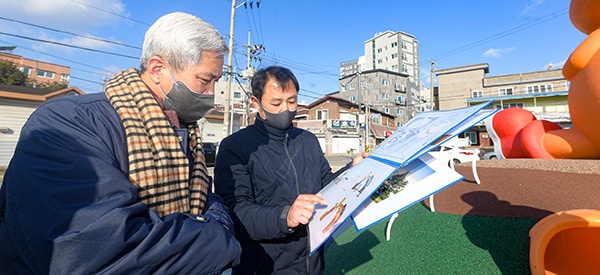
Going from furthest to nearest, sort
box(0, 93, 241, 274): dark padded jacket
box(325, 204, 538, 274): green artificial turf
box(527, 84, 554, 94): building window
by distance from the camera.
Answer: box(527, 84, 554, 94): building window → box(325, 204, 538, 274): green artificial turf → box(0, 93, 241, 274): dark padded jacket

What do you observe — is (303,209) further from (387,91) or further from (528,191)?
(387,91)

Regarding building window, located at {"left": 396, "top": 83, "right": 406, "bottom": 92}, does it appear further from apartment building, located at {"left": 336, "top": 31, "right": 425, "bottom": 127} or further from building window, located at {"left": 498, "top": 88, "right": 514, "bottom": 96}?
building window, located at {"left": 498, "top": 88, "right": 514, "bottom": 96}

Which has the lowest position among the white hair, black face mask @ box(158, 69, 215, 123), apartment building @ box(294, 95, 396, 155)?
black face mask @ box(158, 69, 215, 123)

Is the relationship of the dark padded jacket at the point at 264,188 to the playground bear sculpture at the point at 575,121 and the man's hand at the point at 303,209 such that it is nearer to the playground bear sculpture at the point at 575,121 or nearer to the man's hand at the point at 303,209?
the man's hand at the point at 303,209

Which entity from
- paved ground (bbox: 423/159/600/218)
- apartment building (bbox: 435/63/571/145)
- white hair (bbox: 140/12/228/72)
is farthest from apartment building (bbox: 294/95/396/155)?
white hair (bbox: 140/12/228/72)

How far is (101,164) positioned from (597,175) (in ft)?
16.9

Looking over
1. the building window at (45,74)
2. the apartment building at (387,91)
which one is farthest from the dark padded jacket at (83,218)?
the building window at (45,74)

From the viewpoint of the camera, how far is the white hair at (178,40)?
1121mm

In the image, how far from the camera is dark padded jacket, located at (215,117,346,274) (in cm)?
159

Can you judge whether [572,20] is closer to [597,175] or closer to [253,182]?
[597,175]

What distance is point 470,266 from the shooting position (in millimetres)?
2314

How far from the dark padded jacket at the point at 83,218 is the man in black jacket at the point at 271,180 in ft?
1.70

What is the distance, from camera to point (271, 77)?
6.32ft

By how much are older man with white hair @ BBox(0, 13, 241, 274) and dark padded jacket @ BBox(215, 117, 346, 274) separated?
385mm
